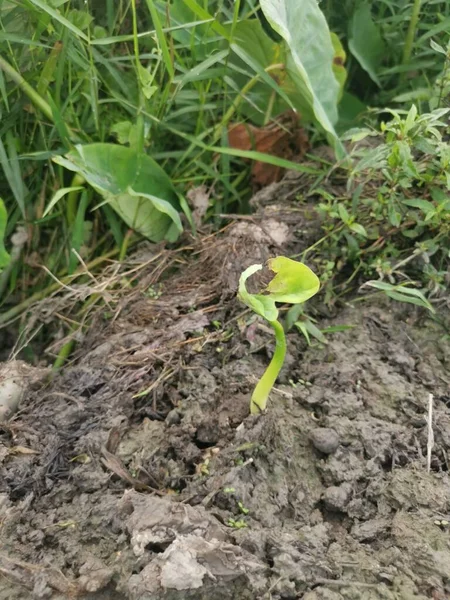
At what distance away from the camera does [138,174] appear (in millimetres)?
1630

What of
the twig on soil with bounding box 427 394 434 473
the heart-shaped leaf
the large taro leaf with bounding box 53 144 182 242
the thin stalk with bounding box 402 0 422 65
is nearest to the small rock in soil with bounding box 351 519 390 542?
the twig on soil with bounding box 427 394 434 473

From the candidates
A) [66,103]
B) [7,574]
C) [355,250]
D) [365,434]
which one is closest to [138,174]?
[66,103]

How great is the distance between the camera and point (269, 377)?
3.84 feet

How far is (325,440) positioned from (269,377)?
0.17 metres

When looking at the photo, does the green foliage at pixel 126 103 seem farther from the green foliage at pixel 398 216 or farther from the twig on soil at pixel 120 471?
the twig on soil at pixel 120 471

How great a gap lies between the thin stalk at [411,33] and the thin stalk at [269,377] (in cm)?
117

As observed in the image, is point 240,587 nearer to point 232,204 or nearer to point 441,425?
point 441,425

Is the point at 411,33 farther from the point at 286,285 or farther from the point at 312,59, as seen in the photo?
the point at 286,285

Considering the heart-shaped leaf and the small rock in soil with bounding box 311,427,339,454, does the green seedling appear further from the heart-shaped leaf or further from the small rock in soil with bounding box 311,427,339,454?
the heart-shaped leaf

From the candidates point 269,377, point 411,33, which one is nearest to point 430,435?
point 269,377

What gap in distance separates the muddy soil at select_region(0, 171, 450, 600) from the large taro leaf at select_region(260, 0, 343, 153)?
0.35m

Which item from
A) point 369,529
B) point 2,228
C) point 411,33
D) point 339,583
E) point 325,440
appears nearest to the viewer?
point 339,583

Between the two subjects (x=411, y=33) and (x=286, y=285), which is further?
(x=411, y=33)

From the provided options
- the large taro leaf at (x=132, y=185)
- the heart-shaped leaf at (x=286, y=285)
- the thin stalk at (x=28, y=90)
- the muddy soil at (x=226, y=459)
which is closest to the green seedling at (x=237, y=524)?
the muddy soil at (x=226, y=459)
